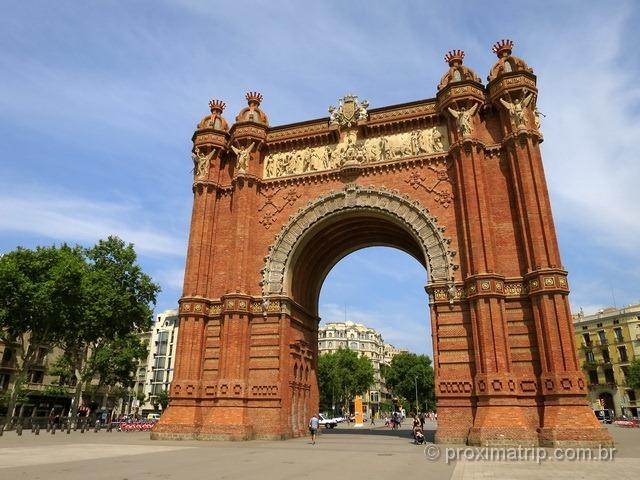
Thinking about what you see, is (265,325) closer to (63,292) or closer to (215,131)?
(215,131)

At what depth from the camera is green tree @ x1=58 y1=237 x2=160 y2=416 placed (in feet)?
115

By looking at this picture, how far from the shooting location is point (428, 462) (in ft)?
47.8

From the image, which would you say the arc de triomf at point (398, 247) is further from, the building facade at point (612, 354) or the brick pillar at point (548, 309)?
the building facade at point (612, 354)

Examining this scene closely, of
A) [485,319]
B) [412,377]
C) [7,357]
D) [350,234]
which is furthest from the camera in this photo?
[412,377]

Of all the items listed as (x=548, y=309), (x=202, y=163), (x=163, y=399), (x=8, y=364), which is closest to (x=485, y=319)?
(x=548, y=309)

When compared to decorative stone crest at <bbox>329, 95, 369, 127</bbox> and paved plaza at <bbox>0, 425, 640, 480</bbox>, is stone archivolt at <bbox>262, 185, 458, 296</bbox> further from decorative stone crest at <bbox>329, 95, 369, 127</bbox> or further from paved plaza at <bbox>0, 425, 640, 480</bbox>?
paved plaza at <bbox>0, 425, 640, 480</bbox>

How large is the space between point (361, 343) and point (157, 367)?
55387mm

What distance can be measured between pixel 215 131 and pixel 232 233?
6.78 metres

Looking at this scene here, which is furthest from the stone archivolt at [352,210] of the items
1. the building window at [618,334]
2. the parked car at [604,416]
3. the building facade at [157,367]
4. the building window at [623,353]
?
the building facade at [157,367]

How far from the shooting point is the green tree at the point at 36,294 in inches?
1243

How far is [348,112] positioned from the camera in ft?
92.6

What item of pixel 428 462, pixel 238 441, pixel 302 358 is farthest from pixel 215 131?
pixel 428 462

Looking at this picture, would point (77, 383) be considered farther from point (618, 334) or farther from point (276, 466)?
point (618, 334)

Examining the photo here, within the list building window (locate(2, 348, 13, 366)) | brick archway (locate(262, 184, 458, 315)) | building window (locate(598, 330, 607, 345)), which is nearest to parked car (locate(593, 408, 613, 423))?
building window (locate(598, 330, 607, 345))
